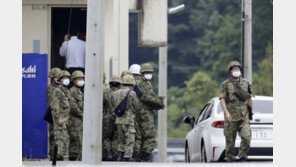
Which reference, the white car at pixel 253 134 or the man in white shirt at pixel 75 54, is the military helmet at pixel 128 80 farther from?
the man in white shirt at pixel 75 54

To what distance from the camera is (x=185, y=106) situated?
7138cm

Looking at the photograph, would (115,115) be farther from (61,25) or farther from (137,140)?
(61,25)

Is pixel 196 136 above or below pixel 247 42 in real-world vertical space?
below

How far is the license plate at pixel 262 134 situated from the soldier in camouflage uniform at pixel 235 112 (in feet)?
1.22

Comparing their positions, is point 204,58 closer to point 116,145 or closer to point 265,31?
point 265,31

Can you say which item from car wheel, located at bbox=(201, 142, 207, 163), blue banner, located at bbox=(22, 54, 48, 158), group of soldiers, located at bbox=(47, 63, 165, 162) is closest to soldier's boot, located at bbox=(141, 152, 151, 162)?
group of soldiers, located at bbox=(47, 63, 165, 162)

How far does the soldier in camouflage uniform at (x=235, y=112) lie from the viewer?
661 inches

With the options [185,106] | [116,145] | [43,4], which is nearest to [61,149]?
[116,145]

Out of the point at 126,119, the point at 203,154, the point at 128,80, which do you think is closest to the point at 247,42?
the point at 203,154

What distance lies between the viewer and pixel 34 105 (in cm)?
1773

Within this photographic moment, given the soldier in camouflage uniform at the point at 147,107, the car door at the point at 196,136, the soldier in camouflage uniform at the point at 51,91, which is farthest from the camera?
the car door at the point at 196,136

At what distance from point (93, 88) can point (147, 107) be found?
3.33 meters

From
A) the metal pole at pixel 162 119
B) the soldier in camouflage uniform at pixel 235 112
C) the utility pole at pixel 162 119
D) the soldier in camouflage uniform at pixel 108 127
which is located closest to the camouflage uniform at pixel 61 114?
the soldier in camouflage uniform at pixel 108 127

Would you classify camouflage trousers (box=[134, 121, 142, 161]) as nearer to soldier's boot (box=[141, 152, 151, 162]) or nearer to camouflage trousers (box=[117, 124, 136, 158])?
soldier's boot (box=[141, 152, 151, 162])
